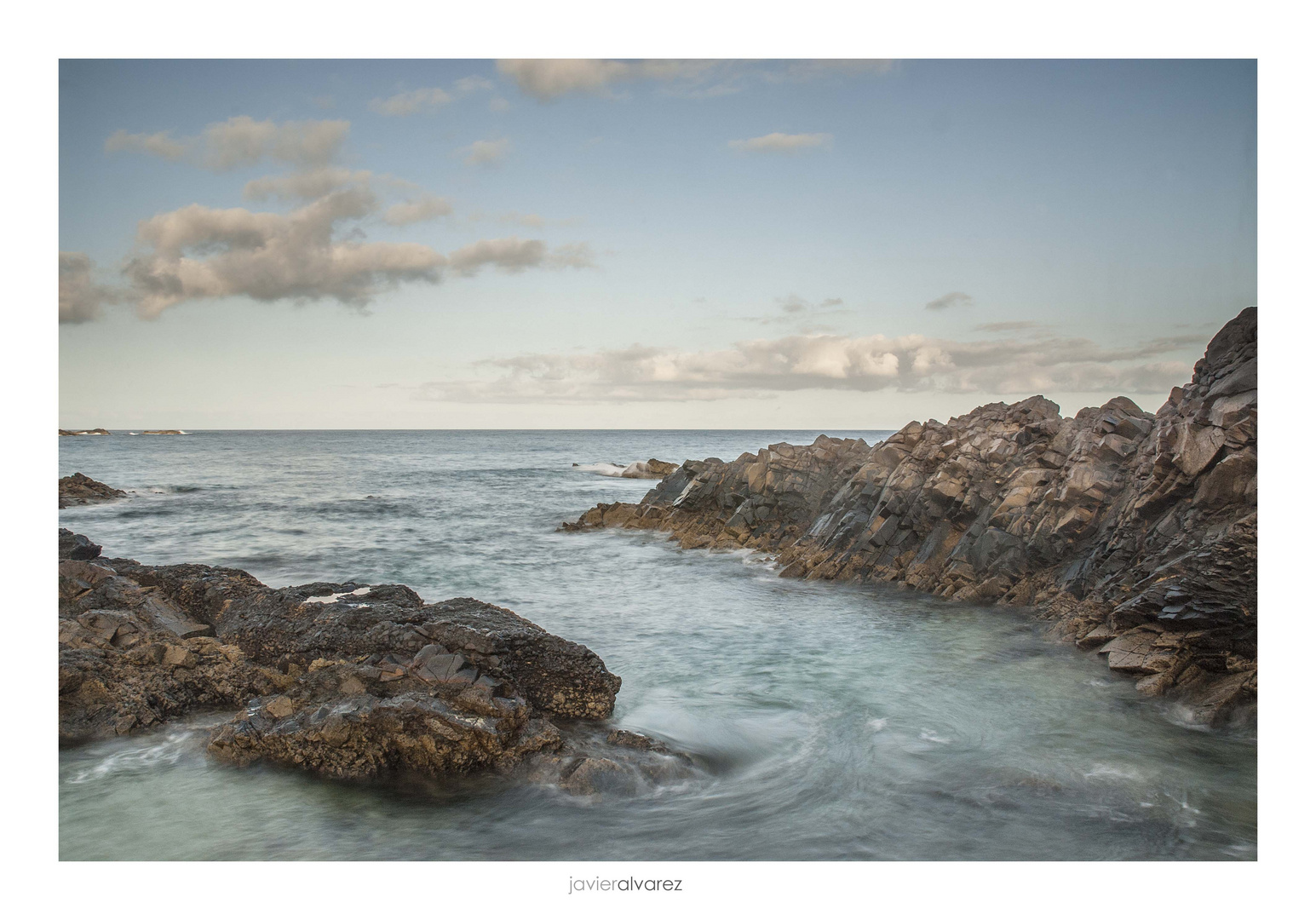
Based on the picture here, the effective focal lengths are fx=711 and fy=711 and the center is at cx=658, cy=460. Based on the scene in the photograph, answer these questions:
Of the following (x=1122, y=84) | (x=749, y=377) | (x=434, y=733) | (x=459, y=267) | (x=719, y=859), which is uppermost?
(x=1122, y=84)

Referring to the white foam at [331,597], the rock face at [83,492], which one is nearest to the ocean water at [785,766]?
the white foam at [331,597]


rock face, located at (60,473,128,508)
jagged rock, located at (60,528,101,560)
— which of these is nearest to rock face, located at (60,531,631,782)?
jagged rock, located at (60,528,101,560)

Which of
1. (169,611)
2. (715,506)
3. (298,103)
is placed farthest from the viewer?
(715,506)

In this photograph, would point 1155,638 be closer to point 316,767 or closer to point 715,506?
point 316,767

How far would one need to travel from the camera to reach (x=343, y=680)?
224 inches

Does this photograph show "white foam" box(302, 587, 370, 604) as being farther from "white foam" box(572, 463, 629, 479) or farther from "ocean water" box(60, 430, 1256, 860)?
"white foam" box(572, 463, 629, 479)

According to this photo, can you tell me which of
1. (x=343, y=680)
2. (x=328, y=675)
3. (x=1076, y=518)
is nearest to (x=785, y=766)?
(x=343, y=680)

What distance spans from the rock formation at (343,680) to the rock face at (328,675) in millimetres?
12

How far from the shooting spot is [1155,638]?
7.42 meters

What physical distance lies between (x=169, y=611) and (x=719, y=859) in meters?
6.26

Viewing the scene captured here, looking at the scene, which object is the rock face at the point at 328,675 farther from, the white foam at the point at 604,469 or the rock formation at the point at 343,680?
the white foam at the point at 604,469

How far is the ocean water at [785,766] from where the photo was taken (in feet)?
14.1
